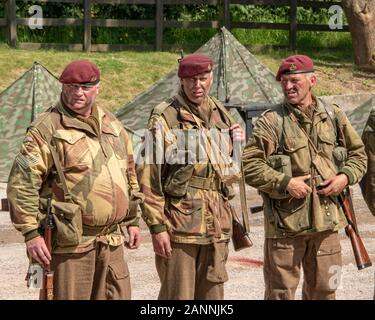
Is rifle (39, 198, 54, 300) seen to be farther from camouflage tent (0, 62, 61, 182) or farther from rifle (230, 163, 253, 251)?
camouflage tent (0, 62, 61, 182)

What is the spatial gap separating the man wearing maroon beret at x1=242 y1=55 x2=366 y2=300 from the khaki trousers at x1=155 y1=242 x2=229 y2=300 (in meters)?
0.44

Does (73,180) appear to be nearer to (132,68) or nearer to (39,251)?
(39,251)

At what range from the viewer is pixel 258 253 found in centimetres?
1155

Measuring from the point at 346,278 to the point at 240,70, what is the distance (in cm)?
550

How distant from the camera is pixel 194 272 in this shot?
7547mm

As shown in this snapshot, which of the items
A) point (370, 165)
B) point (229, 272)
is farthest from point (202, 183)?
point (229, 272)

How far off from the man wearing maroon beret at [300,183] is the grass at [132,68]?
1108 centimetres

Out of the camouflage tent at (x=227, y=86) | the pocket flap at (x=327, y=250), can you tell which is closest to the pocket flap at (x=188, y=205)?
the pocket flap at (x=327, y=250)

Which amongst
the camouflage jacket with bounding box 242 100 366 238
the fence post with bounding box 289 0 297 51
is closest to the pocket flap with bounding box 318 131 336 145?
the camouflage jacket with bounding box 242 100 366 238

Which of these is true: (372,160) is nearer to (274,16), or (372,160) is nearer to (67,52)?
(67,52)

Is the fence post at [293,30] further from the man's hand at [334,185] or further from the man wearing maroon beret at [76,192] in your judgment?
the man wearing maroon beret at [76,192]

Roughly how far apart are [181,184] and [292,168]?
78 centimetres
